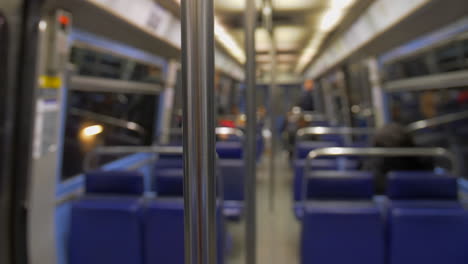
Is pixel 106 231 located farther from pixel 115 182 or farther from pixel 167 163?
pixel 167 163

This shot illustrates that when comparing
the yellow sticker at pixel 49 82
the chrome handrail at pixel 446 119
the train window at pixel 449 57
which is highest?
the train window at pixel 449 57

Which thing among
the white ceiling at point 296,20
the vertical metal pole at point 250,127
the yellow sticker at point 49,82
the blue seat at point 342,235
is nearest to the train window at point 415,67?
the white ceiling at point 296,20

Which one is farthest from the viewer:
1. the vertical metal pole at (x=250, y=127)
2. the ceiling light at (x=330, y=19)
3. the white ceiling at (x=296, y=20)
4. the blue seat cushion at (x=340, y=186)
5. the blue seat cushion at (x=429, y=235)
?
the ceiling light at (x=330, y=19)

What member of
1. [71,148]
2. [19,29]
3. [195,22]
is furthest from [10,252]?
[195,22]

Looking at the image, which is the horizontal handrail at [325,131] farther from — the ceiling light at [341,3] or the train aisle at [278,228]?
the ceiling light at [341,3]

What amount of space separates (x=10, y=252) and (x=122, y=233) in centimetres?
68

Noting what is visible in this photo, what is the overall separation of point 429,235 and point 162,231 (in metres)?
1.48

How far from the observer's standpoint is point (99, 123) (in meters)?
3.36

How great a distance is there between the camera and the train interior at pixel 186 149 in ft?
5.97

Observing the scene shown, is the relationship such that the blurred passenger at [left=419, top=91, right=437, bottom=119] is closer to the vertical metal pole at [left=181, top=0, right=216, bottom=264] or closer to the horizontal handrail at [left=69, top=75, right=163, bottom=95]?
the horizontal handrail at [left=69, top=75, right=163, bottom=95]

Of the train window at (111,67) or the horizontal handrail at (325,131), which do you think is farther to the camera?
the horizontal handrail at (325,131)

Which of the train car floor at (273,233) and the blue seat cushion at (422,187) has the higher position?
the blue seat cushion at (422,187)

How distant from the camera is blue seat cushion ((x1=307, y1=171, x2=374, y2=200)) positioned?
7.69ft

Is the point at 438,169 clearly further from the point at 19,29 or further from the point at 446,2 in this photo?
the point at 19,29
